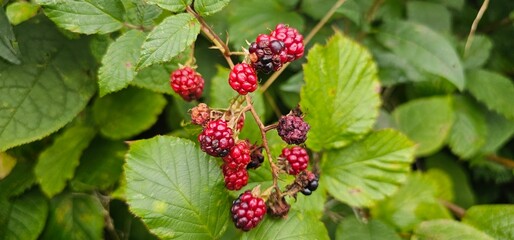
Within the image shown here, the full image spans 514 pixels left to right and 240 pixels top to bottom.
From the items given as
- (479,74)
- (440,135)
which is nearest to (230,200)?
(440,135)

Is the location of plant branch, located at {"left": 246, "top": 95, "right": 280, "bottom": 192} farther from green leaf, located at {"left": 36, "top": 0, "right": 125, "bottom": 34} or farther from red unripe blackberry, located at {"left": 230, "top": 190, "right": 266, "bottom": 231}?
green leaf, located at {"left": 36, "top": 0, "right": 125, "bottom": 34}

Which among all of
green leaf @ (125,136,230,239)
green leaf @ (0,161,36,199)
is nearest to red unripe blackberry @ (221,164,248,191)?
green leaf @ (125,136,230,239)

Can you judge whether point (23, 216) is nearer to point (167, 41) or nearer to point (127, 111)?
point (127, 111)

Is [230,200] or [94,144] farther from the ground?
[230,200]

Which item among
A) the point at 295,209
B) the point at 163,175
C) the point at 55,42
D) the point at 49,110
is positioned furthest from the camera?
the point at 55,42

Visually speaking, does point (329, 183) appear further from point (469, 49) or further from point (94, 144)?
point (469, 49)

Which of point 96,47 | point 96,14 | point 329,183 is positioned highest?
point 96,14
